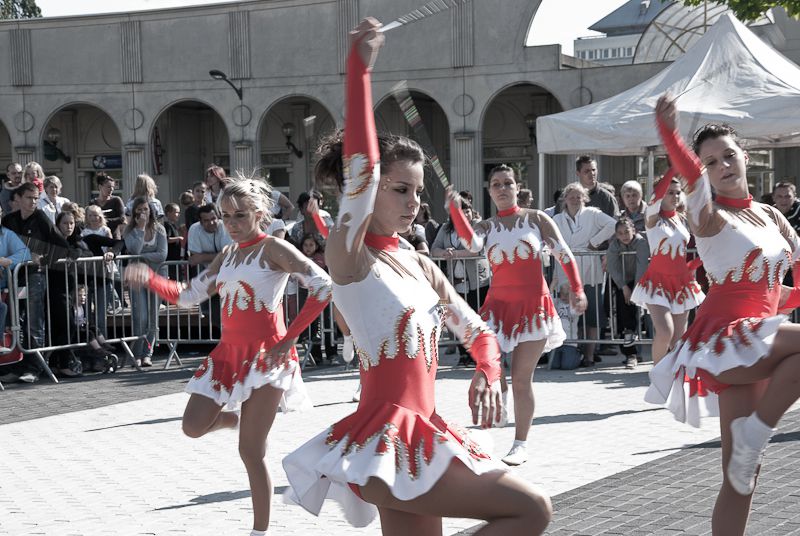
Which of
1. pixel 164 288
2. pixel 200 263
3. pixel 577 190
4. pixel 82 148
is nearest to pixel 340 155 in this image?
pixel 164 288

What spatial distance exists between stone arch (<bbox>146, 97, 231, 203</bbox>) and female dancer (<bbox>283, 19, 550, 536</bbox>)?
3152cm

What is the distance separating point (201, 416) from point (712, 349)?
100 inches

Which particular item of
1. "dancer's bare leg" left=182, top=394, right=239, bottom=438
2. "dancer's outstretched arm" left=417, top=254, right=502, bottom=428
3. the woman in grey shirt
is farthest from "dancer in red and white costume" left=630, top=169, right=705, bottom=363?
"dancer's outstretched arm" left=417, top=254, right=502, bottom=428

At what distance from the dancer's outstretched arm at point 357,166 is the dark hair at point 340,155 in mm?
214

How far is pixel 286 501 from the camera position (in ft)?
12.5

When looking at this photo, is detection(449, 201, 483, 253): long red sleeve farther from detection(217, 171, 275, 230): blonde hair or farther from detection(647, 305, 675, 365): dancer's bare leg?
detection(647, 305, 675, 365): dancer's bare leg

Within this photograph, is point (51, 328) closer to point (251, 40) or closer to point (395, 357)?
point (395, 357)

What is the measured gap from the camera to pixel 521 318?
8273 mm

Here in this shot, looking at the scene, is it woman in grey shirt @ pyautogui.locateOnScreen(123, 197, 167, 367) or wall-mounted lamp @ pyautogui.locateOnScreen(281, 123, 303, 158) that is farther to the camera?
wall-mounted lamp @ pyautogui.locateOnScreen(281, 123, 303, 158)

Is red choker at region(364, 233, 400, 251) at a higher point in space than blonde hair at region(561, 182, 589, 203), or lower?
lower

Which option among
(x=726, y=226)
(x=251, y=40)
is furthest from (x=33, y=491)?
(x=251, y=40)

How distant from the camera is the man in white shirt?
551 inches

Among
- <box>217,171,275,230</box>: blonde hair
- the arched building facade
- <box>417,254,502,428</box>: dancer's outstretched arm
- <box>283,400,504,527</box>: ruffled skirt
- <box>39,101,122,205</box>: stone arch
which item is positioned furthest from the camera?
<box>39,101,122,205</box>: stone arch

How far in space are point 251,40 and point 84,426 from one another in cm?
2347
